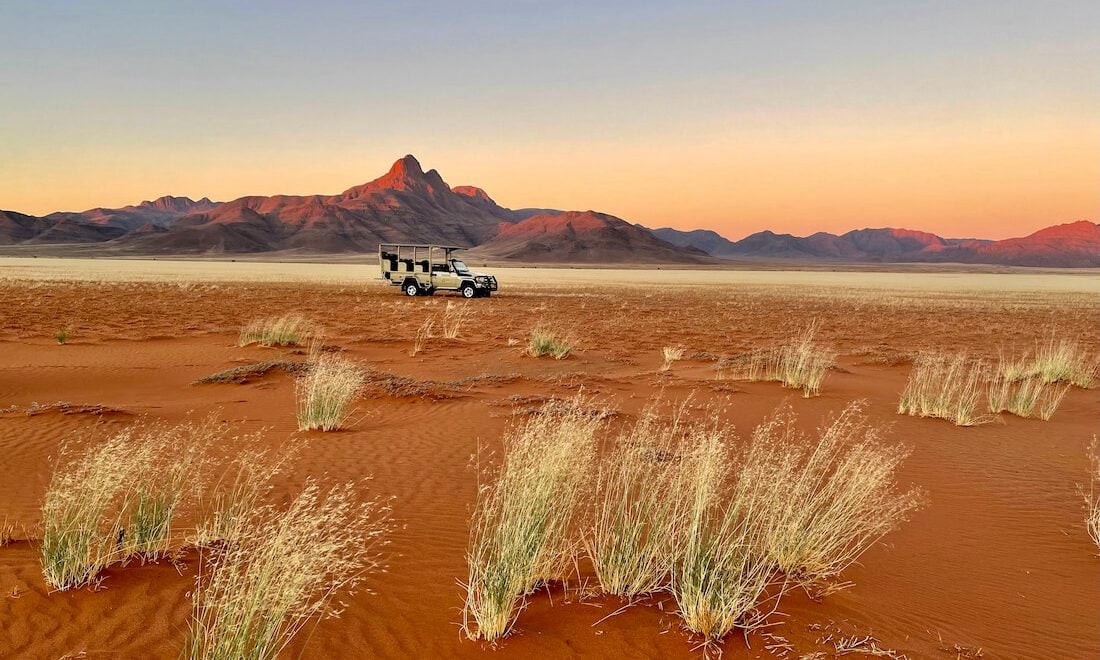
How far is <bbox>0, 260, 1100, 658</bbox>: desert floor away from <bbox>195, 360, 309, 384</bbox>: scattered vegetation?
0.25m

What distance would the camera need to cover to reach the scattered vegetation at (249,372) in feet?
42.8

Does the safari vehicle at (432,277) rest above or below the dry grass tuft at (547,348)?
above

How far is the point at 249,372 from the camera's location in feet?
44.1

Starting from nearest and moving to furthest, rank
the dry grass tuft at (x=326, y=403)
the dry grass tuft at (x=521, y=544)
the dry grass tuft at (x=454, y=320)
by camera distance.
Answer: the dry grass tuft at (x=521, y=544) → the dry grass tuft at (x=326, y=403) → the dry grass tuft at (x=454, y=320)

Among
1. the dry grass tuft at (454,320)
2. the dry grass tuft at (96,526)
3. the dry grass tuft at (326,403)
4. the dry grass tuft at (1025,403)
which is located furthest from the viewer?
the dry grass tuft at (454,320)

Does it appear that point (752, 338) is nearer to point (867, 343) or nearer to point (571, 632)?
point (867, 343)

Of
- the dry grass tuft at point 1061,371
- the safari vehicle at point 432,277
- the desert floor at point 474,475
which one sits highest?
the safari vehicle at point 432,277

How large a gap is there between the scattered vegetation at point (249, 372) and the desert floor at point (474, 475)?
25cm

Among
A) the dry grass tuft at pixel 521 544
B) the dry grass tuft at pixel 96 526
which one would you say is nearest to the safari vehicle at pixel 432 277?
the dry grass tuft at pixel 96 526

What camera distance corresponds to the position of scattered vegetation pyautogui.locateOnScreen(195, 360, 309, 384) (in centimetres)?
1304

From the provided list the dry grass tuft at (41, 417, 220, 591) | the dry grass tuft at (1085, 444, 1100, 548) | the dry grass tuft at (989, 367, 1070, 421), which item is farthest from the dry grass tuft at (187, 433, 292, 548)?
the dry grass tuft at (989, 367, 1070, 421)

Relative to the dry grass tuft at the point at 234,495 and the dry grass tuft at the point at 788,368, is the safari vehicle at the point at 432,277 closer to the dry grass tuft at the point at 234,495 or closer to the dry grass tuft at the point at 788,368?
the dry grass tuft at the point at 788,368

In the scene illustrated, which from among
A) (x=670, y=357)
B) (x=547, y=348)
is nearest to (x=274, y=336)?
(x=547, y=348)

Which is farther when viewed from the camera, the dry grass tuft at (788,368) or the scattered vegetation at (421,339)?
the scattered vegetation at (421,339)
